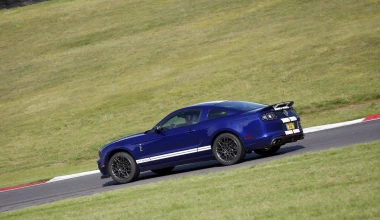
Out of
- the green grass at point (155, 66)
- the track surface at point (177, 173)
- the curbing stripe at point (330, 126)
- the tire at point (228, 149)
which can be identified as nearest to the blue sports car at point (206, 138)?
the tire at point (228, 149)

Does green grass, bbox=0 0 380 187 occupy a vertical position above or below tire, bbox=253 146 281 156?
above

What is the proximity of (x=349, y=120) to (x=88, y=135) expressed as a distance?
1091 cm

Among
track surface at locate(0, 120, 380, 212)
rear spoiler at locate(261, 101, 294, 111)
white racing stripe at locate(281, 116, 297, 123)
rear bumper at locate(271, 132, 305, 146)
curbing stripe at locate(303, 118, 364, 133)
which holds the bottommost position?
curbing stripe at locate(303, 118, 364, 133)

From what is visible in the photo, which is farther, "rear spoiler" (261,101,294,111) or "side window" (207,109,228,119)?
"side window" (207,109,228,119)

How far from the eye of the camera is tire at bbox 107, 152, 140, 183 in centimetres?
1420

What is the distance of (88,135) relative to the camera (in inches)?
1003

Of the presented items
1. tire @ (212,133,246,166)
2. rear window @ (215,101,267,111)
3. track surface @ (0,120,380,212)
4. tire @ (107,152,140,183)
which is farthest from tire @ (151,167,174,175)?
rear window @ (215,101,267,111)

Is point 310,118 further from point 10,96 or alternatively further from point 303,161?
point 10,96

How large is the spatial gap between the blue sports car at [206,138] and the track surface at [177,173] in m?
0.27

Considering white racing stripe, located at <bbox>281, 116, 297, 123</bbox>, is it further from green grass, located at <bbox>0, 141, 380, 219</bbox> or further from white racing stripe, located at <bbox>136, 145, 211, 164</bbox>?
green grass, located at <bbox>0, 141, 380, 219</bbox>

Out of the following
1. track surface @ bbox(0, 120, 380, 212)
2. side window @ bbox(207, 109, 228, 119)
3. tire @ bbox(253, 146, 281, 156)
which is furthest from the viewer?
tire @ bbox(253, 146, 281, 156)

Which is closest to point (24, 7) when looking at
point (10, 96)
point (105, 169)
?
point (10, 96)

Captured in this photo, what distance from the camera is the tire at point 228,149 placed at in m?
13.1

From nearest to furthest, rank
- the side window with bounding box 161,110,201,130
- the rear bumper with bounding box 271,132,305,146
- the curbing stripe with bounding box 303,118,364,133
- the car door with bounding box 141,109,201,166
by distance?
the rear bumper with bounding box 271,132,305,146 < the car door with bounding box 141,109,201,166 < the side window with bounding box 161,110,201,130 < the curbing stripe with bounding box 303,118,364,133
